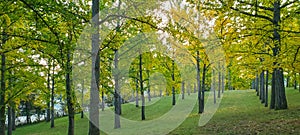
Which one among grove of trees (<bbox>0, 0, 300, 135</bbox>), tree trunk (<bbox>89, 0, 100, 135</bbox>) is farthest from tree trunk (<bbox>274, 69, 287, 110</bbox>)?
tree trunk (<bbox>89, 0, 100, 135</bbox>)

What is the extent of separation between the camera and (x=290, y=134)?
719 cm

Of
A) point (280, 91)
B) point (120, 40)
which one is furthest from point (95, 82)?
point (280, 91)

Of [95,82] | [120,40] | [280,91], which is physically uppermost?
[120,40]

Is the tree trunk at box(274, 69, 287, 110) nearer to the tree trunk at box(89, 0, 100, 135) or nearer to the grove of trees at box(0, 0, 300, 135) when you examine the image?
the grove of trees at box(0, 0, 300, 135)

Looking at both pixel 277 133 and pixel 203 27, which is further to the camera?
pixel 203 27

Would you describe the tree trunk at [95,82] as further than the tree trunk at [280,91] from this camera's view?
No

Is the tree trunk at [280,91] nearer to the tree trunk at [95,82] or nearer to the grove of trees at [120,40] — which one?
the grove of trees at [120,40]

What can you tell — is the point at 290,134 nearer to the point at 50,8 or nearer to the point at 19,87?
the point at 50,8

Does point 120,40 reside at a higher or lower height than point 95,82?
higher

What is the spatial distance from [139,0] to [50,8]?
11.4 ft

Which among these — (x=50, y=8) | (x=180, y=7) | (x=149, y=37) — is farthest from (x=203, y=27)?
(x=50, y=8)

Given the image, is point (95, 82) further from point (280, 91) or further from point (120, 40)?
point (280, 91)

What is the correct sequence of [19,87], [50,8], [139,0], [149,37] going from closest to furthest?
[50,8], [139,0], [19,87], [149,37]

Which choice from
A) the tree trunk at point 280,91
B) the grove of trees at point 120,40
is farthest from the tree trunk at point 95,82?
the tree trunk at point 280,91
